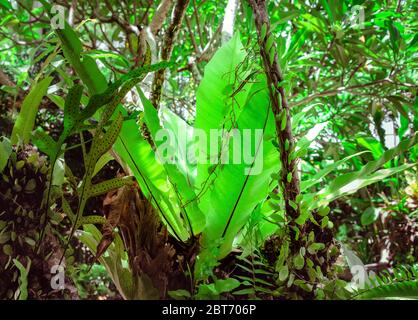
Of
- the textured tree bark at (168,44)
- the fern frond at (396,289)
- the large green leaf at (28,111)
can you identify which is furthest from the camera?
the textured tree bark at (168,44)

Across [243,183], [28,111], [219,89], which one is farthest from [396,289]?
[28,111]

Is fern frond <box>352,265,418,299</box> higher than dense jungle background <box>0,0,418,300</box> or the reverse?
the reverse

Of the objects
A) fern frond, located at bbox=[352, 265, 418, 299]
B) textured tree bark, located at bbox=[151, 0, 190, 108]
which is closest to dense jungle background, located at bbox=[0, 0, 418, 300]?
fern frond, located at bbox=[352, 265, 418, 299]

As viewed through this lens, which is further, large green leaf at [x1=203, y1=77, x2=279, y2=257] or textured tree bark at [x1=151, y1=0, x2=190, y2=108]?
textured tree bark at [x1=151, y1=0, x2=190, y2=108]

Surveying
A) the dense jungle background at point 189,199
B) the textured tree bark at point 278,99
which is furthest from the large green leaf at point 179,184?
the textured tree bark at point 278,99

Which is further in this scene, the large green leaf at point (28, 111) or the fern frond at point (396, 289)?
the large green leaf at point (28, 111)

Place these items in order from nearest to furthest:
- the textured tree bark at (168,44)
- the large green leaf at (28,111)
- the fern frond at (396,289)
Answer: the fern frond at (396,289) < the large green leaf at (28,111) < the textured tree bark at (168,44)

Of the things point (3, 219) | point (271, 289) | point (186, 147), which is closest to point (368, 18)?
point (186, 147)

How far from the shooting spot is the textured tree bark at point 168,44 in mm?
663

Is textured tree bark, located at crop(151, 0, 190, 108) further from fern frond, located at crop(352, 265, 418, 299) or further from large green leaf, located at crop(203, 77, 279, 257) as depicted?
fern frond, located at crop(352, 265, 418, 299)

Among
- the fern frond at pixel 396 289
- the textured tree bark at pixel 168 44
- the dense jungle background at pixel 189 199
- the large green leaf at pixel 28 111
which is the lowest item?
the fern frond at pixel 396 289

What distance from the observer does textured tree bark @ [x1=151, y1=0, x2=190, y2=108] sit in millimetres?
663

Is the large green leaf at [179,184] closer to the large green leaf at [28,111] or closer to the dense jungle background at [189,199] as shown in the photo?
the dense jungle background at [189,199]

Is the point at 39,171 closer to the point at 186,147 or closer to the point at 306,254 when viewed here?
the point at 186,147
